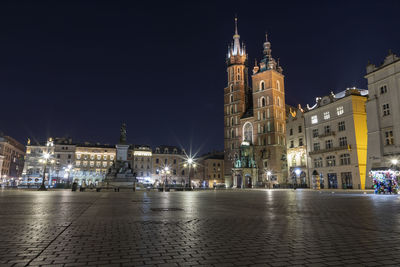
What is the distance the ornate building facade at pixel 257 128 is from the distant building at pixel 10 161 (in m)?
73.3

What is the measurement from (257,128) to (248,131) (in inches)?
197

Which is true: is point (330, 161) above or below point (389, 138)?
below

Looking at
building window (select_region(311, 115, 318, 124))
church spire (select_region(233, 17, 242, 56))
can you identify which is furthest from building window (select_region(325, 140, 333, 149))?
church spire (select_region(233, 17, 242, 56))

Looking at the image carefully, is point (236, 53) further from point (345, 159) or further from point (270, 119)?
point (345, 159)

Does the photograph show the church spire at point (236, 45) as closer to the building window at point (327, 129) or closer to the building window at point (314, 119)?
the building window at point (314, 119)

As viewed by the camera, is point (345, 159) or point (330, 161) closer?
point (345, 159)

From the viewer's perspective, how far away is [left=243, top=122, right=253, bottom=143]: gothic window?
89375mm

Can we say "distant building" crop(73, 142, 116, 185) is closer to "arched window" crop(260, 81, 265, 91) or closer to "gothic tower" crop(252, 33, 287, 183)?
"gothic tower" crop(252, 33, 287, 183)

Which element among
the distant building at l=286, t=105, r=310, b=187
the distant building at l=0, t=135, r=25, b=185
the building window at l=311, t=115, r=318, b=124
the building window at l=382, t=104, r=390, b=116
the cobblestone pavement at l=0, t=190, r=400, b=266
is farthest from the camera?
the distant building at l=0, t=135, r=25, b=185

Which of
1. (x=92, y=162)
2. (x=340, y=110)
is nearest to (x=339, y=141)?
(x=340, y=110)

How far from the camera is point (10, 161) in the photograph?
371 ft

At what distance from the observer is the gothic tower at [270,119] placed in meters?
79.0

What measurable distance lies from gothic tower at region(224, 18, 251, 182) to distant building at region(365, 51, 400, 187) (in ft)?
165

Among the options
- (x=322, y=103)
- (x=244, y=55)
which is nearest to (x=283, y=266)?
(x=322, y=103)
